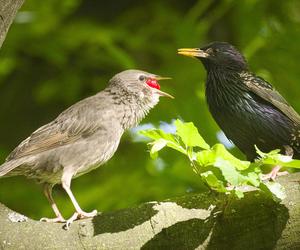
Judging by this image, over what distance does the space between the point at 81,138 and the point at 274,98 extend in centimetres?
158

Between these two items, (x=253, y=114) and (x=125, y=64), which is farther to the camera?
(x=125, y=64)

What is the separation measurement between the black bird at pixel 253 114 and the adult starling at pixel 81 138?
70 cm

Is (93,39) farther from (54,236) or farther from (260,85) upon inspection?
(54,236)

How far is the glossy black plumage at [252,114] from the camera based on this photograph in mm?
5152

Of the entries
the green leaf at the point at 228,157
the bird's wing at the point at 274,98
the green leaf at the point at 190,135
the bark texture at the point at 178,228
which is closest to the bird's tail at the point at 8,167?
the bark texture at the point at 178,228

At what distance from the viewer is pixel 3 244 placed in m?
3.15

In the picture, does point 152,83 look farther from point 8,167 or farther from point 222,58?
point 8,167

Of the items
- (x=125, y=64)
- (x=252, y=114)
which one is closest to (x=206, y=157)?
(x=252, y=114)

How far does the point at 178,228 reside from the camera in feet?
10.6

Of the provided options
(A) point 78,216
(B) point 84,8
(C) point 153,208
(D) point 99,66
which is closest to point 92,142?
(A) point 78,216

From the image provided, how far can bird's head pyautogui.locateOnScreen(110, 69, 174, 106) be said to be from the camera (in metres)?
4.75

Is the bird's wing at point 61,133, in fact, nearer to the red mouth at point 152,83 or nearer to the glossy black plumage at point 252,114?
the red mouth at point 152,83

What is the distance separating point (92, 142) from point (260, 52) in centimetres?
188

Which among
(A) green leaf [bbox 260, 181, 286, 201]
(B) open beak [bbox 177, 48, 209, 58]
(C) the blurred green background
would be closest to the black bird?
(B) open beak [bbox 177, 48, 209, 58]
